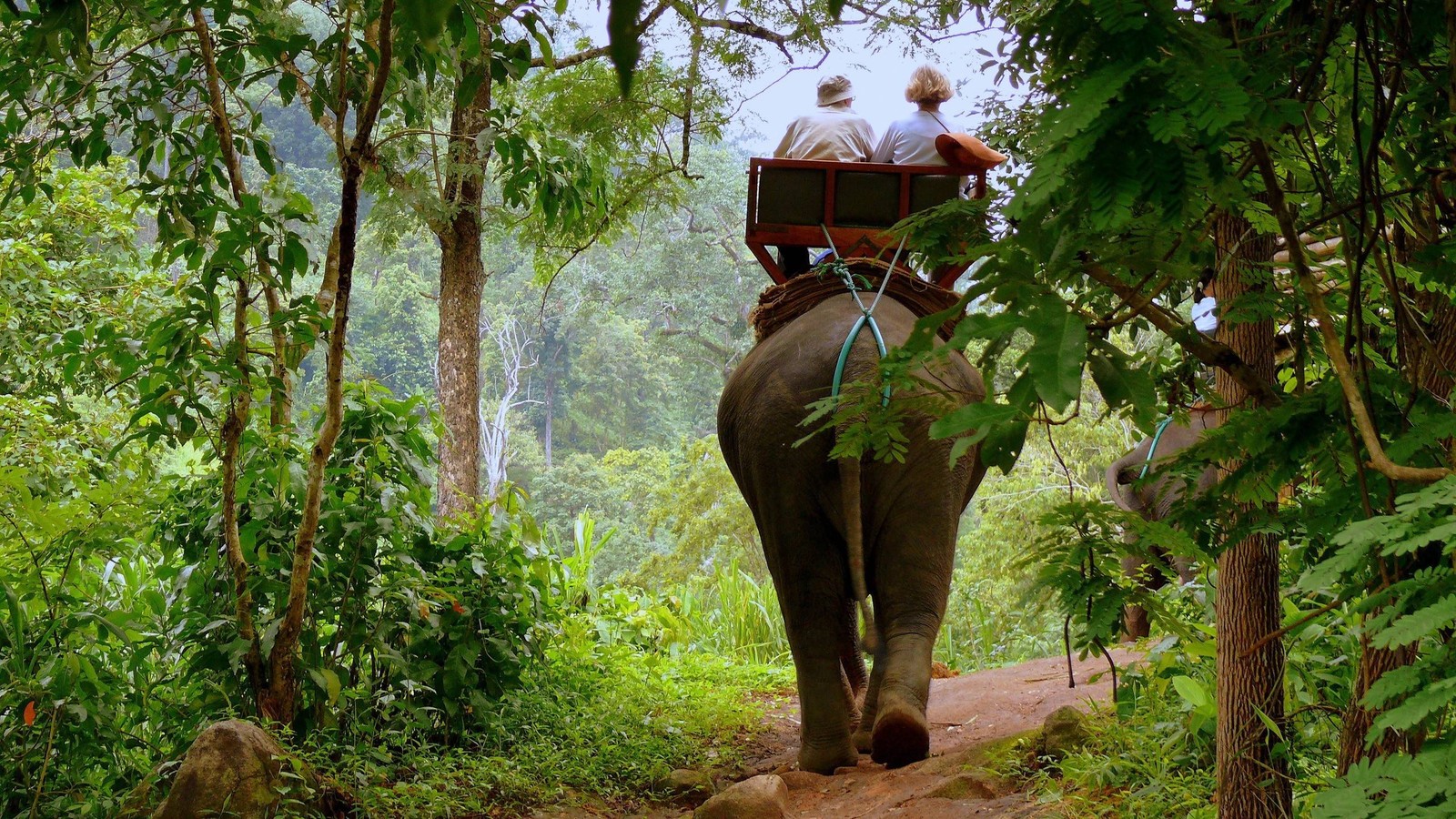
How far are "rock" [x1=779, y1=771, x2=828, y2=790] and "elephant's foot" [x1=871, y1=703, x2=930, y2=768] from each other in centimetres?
24

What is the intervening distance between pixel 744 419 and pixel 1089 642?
8.19 ft

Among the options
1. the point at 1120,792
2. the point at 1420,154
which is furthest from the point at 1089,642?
the point at 1120,792

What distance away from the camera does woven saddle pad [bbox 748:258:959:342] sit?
4688 mm

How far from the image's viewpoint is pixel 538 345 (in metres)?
28.8

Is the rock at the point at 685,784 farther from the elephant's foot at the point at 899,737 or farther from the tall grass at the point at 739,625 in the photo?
the tall grass at the point at 739,625

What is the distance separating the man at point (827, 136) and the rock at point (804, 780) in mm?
2180

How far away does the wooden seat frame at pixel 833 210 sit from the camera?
15.0 ft

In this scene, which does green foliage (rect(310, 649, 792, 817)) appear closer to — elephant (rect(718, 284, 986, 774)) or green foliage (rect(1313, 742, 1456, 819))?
elephant (rect(718, 284, 986, 774))

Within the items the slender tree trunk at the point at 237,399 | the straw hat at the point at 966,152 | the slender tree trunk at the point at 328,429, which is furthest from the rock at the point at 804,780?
the straw hat at the point at 966,152

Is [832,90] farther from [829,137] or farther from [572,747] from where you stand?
[572,747]

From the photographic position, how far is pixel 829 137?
5328 mm

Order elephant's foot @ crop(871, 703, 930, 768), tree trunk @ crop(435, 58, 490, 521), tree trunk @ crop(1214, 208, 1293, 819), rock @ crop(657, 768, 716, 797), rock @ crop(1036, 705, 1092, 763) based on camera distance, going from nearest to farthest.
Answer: tree trunk @ crop(1214, 208, 1293, 819), rock @ crop(1036, 705, 1092, 763), elephant's foot @ crop(871, 703, 930, 768), rock @ crop(657, 768, 716, 797), tree trunk @ crop(435, 58, 490, 521)

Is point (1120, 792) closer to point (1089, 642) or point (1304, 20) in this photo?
point (1089, 642)

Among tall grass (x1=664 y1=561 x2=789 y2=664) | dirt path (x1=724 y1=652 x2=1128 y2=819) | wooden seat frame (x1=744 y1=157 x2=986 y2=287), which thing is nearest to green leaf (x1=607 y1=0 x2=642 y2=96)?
dirt path (x1=724 y1=652 x2=1128 y2=819)
